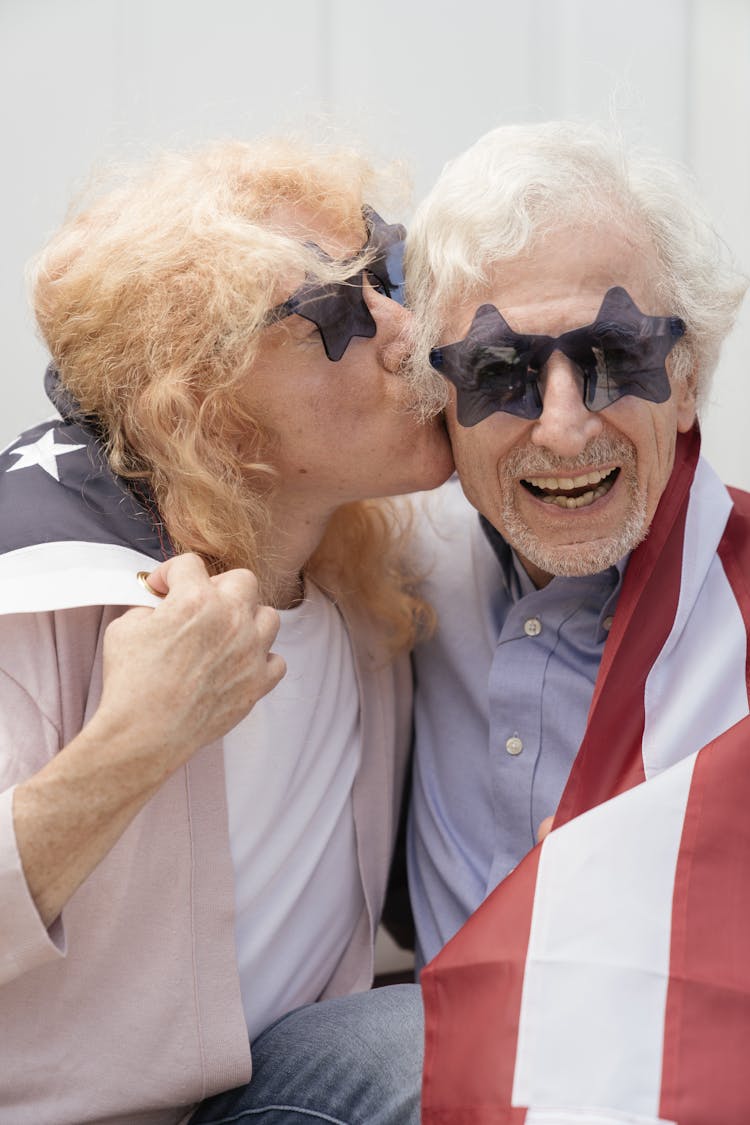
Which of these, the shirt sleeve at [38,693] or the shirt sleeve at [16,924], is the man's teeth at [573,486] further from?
the shirt sleeve at [16,924]

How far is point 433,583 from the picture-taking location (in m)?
2.01

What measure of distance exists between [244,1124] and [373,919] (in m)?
0.38

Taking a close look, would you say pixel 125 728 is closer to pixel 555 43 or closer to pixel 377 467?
pixel 377 467

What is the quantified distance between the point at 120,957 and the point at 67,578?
501 mm

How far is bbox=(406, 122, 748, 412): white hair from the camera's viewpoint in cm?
162

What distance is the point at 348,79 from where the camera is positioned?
243 centimetres

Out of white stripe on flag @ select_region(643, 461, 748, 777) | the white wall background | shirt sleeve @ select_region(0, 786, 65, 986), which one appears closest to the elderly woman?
shirt sleeve @ select_region(0, 786, 65, 986)

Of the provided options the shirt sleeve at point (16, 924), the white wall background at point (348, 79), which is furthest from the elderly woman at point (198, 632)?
the white wall background at point (348, 79)

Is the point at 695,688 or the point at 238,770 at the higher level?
the point at 695,688

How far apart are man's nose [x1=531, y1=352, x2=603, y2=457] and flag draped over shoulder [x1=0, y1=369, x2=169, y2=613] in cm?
55

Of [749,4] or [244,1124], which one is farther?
[749,4]

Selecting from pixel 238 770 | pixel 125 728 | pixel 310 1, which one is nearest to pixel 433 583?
pixel 238 770

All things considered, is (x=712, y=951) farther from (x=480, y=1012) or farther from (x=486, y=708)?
(x=486, y=708)

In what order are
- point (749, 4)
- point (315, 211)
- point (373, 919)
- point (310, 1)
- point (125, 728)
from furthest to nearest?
point (749, 4) < point (310, 1) < point (373, 919) < point (315, 211) < point (125, 728)
